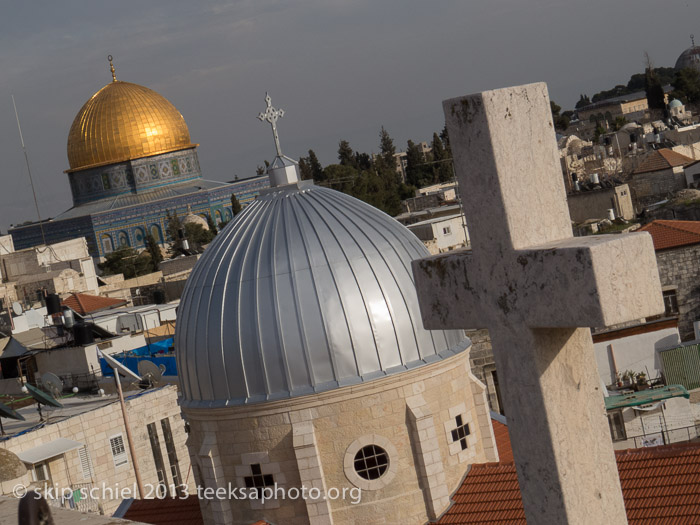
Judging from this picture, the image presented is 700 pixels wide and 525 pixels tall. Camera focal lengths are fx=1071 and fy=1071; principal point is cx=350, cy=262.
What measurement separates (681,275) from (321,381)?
1707cm

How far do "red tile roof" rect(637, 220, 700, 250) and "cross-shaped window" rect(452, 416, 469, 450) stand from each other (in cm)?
1481

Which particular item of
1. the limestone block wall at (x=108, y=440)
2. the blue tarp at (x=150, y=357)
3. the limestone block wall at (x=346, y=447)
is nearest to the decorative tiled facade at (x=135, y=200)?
the blue tarp at (x=150, y=357)

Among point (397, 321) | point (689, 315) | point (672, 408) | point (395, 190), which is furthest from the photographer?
point (395, 190)

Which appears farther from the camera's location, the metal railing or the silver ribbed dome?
the metal railing

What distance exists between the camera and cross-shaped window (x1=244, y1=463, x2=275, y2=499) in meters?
10.8

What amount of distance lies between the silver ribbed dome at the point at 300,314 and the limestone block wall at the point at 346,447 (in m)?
0.18

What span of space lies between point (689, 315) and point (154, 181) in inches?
1688

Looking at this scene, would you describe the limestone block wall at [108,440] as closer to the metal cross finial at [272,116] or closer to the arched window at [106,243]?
the metal cross finial at [272,116]

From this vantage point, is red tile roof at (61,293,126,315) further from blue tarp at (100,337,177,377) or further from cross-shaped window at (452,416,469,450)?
cross-shaped window at (452,416,469,450)

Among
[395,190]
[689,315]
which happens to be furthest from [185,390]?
[395,190]

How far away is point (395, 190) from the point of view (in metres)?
61.8

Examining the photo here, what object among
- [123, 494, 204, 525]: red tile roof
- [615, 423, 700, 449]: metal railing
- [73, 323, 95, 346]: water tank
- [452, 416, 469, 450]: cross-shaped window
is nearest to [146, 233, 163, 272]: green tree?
[73, 323, 95, 346]: water tank

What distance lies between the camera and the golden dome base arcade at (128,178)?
60.6 m

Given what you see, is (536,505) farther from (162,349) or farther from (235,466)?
(162,349)
